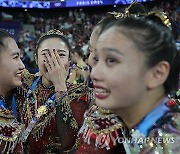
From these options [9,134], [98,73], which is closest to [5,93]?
[9,134]

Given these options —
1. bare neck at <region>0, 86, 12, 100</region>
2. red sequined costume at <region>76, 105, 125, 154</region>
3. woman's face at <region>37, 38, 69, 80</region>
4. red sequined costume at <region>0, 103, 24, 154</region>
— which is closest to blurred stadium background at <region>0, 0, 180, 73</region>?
woman's face at <region>37, 38, 69, 80</region>

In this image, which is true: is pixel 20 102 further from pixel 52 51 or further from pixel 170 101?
pixel 170 101

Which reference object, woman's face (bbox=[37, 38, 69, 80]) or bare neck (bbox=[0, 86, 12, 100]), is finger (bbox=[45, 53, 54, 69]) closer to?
woman's face (bbox=[37, 38, 69, 80])

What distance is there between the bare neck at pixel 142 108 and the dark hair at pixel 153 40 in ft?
0.15

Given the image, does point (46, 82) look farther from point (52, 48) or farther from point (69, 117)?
point (69, 117)

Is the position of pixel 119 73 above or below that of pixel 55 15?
below

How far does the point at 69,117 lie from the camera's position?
1.56m

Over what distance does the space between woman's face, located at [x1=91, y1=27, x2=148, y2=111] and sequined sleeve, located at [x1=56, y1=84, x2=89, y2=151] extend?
0.54m

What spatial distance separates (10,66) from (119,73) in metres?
0.72

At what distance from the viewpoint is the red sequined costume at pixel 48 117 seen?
1574 mm

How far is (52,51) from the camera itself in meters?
1.65

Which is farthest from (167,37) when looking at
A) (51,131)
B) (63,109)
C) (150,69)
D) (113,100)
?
(51,131)

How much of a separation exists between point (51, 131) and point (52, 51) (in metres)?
0.40

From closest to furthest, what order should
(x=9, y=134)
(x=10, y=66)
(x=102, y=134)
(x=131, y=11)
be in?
(x=102, y=134), (x=131, y=11), (x=9, y=134), (x=10, y=66)
